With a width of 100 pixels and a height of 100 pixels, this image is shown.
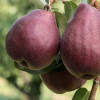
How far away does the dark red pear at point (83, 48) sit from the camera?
1.13 m

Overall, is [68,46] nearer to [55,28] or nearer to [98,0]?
[55,28]

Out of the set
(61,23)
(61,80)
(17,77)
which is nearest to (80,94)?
(61,80)

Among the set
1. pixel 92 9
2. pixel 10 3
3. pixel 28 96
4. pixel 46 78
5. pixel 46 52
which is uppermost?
pixel 92 9

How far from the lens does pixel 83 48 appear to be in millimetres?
1132

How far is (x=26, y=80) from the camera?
303 inches

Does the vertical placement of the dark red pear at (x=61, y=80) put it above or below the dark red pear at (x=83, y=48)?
below

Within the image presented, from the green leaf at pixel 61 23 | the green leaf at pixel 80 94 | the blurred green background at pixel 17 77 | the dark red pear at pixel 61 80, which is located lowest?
the blurred green background at pixel 17 77

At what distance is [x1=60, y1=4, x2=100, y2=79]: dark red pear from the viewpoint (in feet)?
3.72

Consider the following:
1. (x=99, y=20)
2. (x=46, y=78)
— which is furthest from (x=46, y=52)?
(x=46, y=78)

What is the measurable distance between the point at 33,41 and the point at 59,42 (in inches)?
4.4

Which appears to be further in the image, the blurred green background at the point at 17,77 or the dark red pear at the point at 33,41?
the blurred green background at the point at 17,77

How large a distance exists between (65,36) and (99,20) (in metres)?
0.15

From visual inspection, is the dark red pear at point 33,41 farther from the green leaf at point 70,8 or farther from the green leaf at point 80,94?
the green leaf at point 80,94

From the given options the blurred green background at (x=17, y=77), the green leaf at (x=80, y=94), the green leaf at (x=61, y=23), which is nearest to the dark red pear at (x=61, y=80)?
the green leaf at (x=80, y=94)
